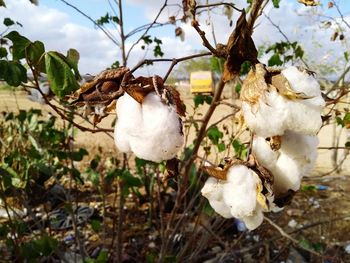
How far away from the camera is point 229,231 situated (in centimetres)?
307

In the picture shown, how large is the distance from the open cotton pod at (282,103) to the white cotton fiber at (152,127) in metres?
0.10

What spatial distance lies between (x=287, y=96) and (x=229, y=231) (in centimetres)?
263

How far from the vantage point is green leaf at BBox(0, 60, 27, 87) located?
910 mm

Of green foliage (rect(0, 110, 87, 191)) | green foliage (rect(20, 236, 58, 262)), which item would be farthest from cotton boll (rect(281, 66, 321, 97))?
green foliage (rect(0, 110, 87, 191))

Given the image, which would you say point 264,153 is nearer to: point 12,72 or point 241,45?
point 241,45

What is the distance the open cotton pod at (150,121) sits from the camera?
1.87 feet

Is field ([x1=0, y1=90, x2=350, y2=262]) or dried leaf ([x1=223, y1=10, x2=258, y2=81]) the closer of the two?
dried leaf ([x1=223, y1=10, x2=258, y2=81])

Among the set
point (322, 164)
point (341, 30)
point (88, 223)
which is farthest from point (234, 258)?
point (322, 164)

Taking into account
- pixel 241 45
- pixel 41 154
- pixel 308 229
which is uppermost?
pixel 241 45

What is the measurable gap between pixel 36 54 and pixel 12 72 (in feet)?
0.31

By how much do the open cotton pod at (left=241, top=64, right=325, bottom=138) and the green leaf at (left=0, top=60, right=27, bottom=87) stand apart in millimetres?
531

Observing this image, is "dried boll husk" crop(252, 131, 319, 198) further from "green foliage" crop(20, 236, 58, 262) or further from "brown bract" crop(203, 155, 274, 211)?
"green foliage" crop(20, 236, 58, 262)

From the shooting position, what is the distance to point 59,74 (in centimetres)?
80

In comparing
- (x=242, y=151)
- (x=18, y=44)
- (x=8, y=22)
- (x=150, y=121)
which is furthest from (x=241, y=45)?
(x=8, y=22)
